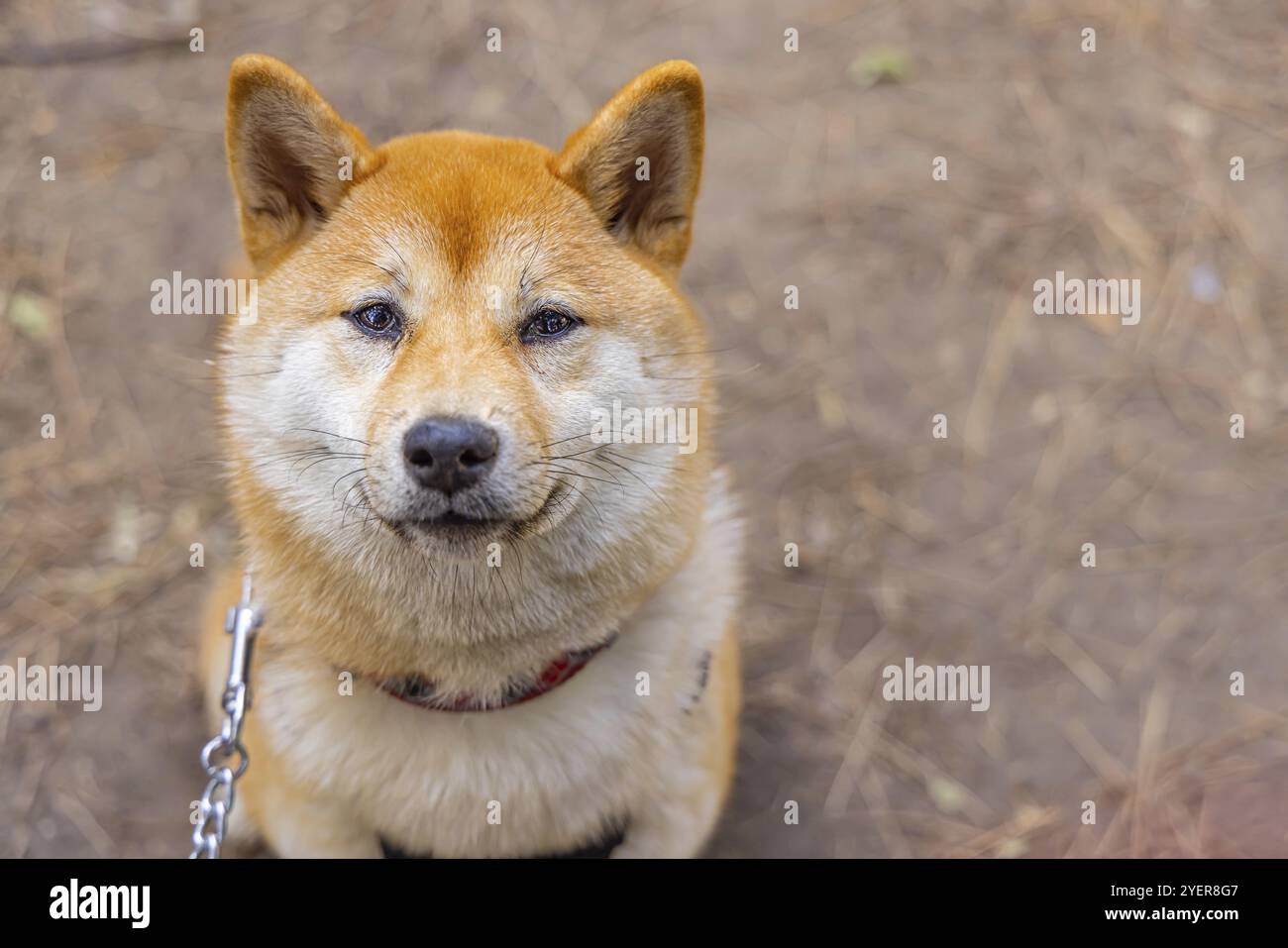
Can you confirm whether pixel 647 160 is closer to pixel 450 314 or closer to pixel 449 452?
pixel 450 314

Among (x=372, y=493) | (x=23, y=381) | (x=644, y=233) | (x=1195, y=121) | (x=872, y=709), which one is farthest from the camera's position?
A: (x=1195, y=121)

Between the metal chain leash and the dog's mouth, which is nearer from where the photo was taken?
the dog's mouth

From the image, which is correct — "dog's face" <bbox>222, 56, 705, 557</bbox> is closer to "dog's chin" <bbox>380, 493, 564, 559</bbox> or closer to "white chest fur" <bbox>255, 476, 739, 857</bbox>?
"dog's chin" <bbox>380, 493, 564, 559</bbox>

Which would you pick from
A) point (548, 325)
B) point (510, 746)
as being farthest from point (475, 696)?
point (548, 325)

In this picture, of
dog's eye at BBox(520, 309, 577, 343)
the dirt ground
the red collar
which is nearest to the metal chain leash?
the red collar

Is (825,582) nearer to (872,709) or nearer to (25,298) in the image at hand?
(872,709)

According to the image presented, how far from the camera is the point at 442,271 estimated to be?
2.55m

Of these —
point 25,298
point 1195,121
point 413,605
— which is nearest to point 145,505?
point 25,298

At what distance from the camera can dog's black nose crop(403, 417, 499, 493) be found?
2.23 meters

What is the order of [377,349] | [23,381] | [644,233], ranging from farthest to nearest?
1. [23,381]
2. [644,233]
3. [377,349]

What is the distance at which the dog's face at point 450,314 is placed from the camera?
239cm

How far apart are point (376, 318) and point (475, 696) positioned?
991 millimetres

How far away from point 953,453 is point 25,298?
13.4 ft

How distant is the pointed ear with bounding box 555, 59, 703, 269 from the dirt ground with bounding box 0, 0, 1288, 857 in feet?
5.95
